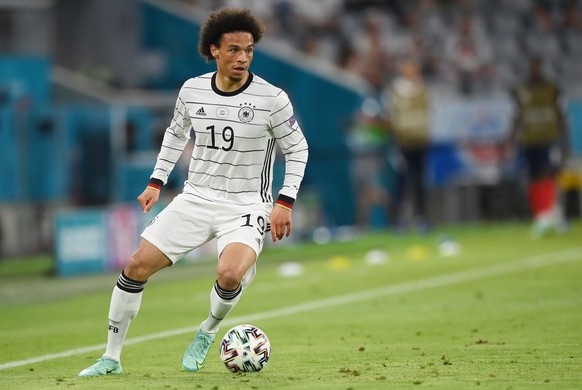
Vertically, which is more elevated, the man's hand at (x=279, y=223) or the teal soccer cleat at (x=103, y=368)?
the man's hand at (x=279, y=223)

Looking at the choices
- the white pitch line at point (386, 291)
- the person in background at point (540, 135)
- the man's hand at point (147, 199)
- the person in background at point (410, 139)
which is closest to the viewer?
the man's hand at point (147, 199)

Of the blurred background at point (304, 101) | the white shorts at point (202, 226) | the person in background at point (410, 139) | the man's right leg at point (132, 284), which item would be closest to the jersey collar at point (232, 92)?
the white shorts at point (202, 226)

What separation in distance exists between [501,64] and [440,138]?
15.1 ft

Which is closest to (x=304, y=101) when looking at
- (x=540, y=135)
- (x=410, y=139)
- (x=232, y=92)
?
(x=410, y=139)

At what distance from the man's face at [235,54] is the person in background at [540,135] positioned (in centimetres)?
1779

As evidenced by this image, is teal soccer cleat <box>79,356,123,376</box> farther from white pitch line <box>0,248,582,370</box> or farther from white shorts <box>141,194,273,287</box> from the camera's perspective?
white pitch line <box>0,248,582,370</box>

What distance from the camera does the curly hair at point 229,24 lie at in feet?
29.5

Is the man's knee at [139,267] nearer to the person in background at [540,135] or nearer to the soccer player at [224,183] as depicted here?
the soccer player at [224,183]

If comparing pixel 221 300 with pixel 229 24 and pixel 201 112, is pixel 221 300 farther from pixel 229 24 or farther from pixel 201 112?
pixel 229 24

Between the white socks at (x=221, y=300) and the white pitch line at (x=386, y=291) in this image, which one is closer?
the white socks at (x=221, y=300)

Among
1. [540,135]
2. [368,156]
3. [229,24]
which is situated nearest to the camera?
[229,24]

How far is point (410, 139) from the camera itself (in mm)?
28703

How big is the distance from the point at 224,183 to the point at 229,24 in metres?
1.04

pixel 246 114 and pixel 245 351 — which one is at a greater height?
pixel 246 114
